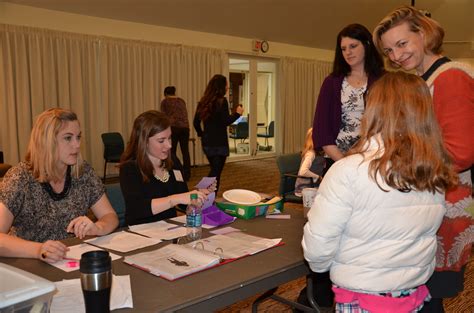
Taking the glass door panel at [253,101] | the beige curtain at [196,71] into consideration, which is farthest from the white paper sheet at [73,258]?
the glass door panel at [253,101]

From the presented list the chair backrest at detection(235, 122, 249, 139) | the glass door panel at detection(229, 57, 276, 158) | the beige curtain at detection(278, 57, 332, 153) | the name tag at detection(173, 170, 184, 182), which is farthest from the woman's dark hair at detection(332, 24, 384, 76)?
the beige curtain at detection(278, 57, 332, 153)

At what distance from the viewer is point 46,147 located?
6.86 ft

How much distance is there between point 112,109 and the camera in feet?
25.3

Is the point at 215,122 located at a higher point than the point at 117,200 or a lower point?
higher

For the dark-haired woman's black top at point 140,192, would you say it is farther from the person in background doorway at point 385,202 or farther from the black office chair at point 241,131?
the black office chair at point 241,131

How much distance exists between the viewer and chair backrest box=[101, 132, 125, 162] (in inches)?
271

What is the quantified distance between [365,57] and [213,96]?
122 inches

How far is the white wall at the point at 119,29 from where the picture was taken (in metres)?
6.53

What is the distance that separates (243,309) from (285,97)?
8.15 meters

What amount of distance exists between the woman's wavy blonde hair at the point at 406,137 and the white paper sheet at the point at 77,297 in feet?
2.63

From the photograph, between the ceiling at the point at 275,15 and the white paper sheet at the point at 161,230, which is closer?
the white paper sheet at the point at 161,230

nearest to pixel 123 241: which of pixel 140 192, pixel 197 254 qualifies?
Answer: pixel 197 254

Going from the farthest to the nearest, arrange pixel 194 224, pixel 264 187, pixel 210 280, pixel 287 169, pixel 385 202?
pixel 264 187 → pixel 287 169 → pixel 194 224 → pixel 210 280 → pixel 385 202

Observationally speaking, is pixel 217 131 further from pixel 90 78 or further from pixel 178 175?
pixel 90 78
